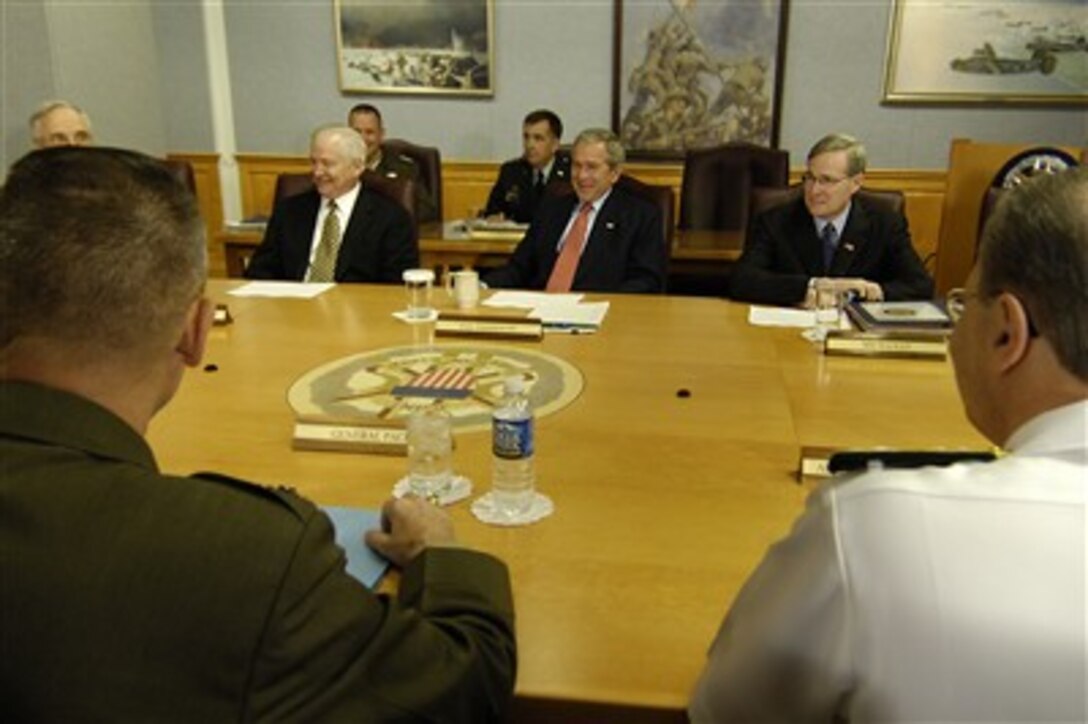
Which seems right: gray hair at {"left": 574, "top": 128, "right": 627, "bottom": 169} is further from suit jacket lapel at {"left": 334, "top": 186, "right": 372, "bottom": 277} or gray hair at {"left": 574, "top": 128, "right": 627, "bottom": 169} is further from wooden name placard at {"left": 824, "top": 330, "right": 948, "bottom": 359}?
wooden name placard at {"left": 824, "top": 330, "right": 948, "bottom": 359}

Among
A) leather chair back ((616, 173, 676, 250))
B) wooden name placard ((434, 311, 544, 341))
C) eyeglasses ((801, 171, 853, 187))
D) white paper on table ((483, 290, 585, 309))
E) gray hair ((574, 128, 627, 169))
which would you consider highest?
gray hair ((574, 128, 627, 169))

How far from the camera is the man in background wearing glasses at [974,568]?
28.7 inches

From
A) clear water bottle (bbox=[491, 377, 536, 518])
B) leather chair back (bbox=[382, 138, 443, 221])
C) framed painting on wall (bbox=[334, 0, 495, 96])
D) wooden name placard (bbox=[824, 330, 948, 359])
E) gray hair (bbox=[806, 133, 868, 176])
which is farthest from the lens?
framed painting on wall (bbox=[334, 0, 495, 96])

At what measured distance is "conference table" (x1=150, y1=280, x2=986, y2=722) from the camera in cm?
110

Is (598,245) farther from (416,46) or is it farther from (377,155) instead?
(416,46)

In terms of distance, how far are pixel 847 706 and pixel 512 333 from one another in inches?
63.9

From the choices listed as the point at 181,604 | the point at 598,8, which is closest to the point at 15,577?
the point at 181,604

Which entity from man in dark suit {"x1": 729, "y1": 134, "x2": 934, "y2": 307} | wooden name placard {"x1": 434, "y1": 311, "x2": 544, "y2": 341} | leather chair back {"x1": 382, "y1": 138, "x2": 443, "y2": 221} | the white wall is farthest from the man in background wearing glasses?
the white wall

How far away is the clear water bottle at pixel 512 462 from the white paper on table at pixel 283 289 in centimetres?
160

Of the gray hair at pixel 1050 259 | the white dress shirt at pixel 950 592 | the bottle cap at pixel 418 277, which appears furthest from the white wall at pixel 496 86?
the white dress shirt at pixel 950 592

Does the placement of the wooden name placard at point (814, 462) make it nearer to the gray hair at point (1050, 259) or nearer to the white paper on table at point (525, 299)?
the gray hair at point (1050, 259)

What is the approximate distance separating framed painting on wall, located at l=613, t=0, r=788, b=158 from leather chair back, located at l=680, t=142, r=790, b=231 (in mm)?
979

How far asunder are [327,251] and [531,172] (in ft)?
7.24

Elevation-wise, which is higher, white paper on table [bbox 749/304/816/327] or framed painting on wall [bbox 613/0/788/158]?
framed painting on wall [bbox 613/0/788/158]
